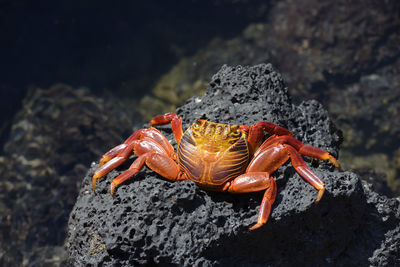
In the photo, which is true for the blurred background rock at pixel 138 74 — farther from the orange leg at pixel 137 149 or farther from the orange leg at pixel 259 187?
the orange leg at pixel 259 187

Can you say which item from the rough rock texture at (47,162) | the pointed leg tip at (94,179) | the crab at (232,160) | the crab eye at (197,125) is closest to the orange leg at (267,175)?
the crab at (232,160)

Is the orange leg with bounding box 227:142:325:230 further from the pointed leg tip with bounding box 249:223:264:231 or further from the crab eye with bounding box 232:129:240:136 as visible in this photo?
the crab eye with bounding box 232:129:240:136

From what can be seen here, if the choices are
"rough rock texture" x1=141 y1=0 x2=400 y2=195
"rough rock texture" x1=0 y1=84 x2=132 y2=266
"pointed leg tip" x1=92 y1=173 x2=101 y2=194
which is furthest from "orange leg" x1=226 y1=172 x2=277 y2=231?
"rough rock texture" x1=141 y1=0 x2=400 y2=195

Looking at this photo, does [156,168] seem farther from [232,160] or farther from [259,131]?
[259,131]

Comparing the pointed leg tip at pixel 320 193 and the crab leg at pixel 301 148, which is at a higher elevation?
the crab leg at pixel 301 148

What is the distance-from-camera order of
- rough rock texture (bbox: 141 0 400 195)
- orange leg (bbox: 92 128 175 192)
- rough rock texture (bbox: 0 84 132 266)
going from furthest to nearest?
rough rock texture (bbox: 141 0 400 195) → rough rock texture (bbox: 0 84 132 266) → orange leg (bbox: 92 128 175 192)

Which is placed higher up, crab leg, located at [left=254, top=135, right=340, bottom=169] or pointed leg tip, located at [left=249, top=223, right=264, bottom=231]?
crab leg, located at [left=254, top=135, right=340, bottom=169]
